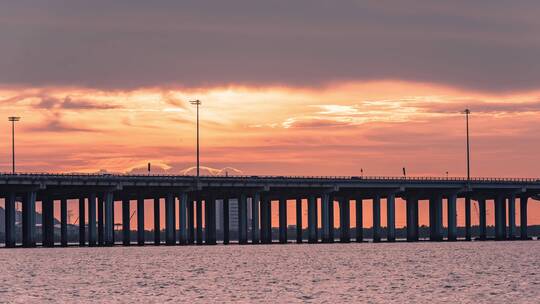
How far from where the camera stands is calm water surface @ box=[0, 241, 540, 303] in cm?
9919

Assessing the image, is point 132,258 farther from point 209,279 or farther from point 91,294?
point 91,294

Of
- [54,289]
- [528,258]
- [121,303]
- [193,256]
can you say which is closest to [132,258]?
[193,256]

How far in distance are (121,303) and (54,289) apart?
16.8 metres

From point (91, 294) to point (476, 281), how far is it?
112 feet

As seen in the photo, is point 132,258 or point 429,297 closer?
point 429,297

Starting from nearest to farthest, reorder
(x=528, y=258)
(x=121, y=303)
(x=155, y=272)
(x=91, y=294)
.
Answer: (x=121, y=303) → (x=91, y=294) → (x=155, y=272) → (x=528, y=258)

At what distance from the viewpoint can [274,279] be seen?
396 feet

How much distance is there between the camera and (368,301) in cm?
9406

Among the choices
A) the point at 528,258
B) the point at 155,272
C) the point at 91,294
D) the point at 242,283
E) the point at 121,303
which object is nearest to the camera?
the point at 121,303

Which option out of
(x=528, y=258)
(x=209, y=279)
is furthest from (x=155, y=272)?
(x=528, y=258)

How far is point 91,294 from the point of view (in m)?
103

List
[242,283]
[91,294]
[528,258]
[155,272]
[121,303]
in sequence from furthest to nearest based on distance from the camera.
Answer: [528,258], [155,272], [242,283], [91,294], [121,303]

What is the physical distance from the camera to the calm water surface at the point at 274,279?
325 feet

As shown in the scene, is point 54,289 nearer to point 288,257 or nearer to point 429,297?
point 429,297
